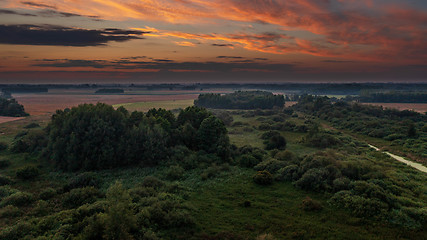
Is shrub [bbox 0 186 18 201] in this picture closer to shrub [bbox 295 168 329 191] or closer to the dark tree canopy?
the dark tree canopy

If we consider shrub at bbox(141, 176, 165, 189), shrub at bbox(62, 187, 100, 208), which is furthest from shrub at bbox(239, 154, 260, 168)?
shrub at bbox(62, 187, 100, 208)

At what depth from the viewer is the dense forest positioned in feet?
84.8

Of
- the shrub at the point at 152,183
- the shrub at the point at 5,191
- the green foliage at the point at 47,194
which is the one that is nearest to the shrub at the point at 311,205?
the shrub at the point at 152,183

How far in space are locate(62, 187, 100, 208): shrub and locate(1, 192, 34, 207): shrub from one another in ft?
16.0

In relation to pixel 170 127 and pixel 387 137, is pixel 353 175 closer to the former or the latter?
pixel 170 127

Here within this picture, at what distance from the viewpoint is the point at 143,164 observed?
51.0 metres

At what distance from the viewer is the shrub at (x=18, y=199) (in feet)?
108

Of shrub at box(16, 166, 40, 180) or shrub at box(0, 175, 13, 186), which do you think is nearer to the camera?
shrub at box(0, 175, 13, 186)

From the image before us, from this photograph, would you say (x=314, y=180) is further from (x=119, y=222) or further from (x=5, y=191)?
(x=5, y=191)

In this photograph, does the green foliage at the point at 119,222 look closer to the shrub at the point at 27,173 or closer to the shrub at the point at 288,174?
the shrub at the point at 288,174

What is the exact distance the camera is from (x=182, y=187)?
125 feet

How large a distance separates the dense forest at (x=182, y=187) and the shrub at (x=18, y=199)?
148 millimetres

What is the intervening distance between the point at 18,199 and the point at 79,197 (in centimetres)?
832

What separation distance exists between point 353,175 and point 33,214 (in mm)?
48429
